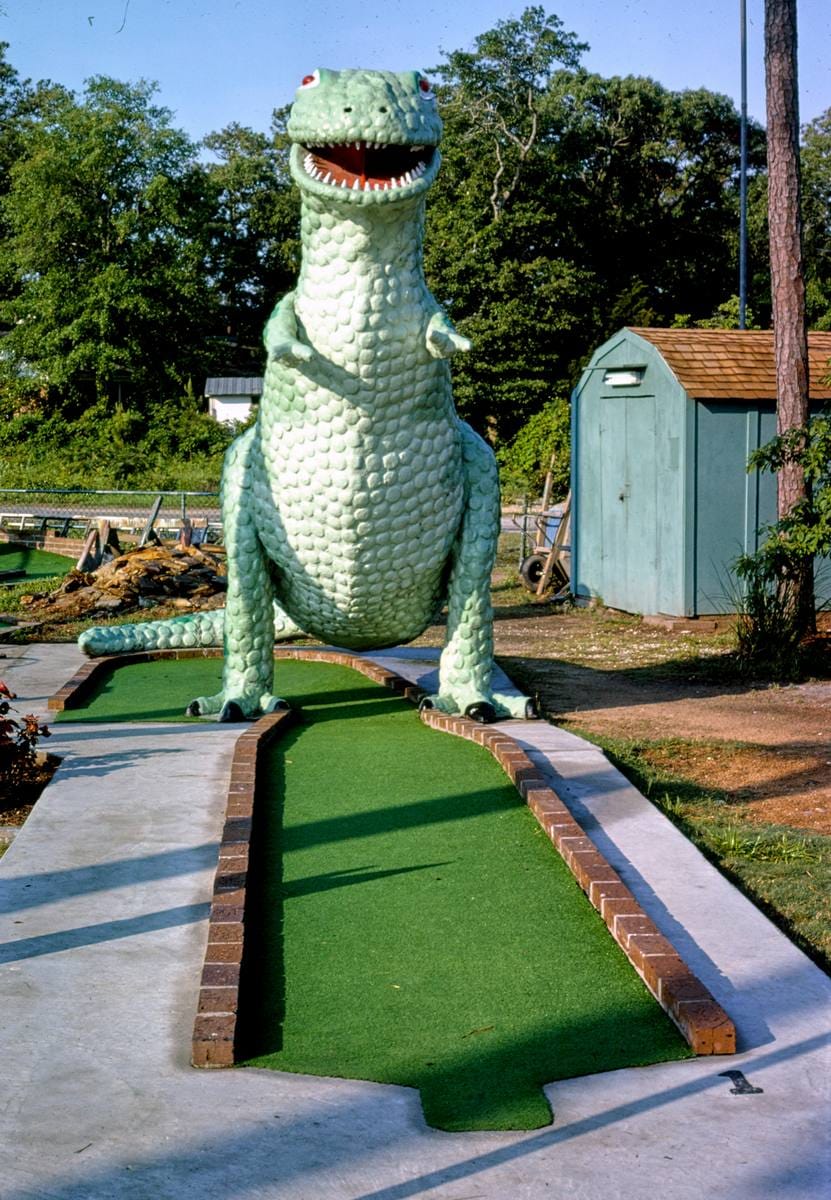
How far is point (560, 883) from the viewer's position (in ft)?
16.8

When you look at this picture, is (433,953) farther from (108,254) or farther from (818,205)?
(818,205)

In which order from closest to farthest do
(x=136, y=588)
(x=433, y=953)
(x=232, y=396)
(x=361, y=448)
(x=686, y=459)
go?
(x=433, y=953) → (x=361, y=448) → (x=686, y=459) → (x=136, y=588) → (x=232, y=396)

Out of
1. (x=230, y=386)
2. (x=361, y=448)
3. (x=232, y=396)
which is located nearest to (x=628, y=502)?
(x=361, y=448)

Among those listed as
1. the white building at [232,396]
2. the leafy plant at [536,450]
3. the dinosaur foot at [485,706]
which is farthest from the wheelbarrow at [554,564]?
the white building at [232,396]

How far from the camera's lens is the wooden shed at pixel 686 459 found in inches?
527

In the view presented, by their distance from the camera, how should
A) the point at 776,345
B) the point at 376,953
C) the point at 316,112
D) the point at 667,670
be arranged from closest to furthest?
the point at 376,953 < the point at 316,112 < the point at 667,670 < the point at 776,345

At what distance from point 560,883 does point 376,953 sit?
0.93 metres

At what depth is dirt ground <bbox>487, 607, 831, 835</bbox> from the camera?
7.34 meters

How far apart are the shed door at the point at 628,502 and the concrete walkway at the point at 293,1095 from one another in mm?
8800

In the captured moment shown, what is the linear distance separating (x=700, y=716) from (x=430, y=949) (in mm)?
5217

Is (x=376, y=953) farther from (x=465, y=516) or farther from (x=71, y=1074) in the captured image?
(x=465, y=516)

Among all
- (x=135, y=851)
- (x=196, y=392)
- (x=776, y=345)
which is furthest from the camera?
(x=196, y=392)

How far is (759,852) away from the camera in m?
5.91

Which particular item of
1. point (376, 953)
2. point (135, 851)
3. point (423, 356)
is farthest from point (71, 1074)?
point (423, 356)
